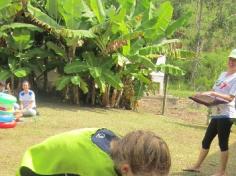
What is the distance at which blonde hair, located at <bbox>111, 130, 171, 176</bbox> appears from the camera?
154 centimetres

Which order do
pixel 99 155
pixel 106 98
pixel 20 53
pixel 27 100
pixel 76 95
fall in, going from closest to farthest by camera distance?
1. pixel 99 155
2. pixel 27 100
3. pixel 20 53
4. pixel 76 95
5. pixel 106 98

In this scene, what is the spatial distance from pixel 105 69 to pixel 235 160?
18.4 feet

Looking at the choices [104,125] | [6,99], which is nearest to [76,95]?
[104,125]

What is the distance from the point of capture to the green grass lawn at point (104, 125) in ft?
21.8

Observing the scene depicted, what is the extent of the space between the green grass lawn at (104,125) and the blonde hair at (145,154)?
13.7ft

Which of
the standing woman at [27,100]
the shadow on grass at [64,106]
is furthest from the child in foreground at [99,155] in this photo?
the shadow on grass at [64,106]

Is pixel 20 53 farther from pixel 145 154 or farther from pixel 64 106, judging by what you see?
pixel 145 154

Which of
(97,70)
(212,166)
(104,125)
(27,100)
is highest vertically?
(97,70)

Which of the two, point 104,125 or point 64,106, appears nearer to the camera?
point 104,125

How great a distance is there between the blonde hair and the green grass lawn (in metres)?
4.19

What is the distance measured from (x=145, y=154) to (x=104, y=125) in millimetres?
8543

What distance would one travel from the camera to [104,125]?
10055 mm

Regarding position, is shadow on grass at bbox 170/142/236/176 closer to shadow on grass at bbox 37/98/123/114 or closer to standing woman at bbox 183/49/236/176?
standing woman at bbox 183/49/236/176

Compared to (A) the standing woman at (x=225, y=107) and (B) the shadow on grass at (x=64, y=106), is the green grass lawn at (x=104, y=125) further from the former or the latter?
(A) the standing woman at (x=225, y=107)
